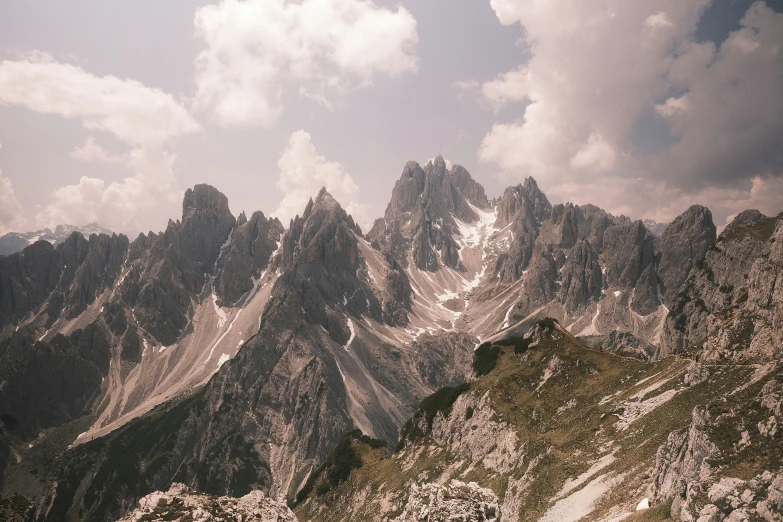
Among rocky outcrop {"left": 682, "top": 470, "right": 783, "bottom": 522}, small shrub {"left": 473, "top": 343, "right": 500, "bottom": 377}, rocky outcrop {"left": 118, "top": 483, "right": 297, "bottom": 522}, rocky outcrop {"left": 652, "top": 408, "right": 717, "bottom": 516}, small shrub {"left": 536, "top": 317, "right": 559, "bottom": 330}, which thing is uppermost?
rocky outcrop {"left": 118, "top": 483, "right": 297, "bottom": 522}

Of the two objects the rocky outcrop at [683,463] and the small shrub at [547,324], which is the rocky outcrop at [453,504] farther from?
the small shrub at [547,324]

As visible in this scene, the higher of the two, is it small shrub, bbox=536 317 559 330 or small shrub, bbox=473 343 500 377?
small shrub, bbox=536 317 559 330

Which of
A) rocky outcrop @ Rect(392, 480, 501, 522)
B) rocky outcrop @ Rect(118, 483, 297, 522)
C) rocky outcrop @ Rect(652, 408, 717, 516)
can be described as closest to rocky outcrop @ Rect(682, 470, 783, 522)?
rocky outcrop @ Rect(652, 408, 717, 516)

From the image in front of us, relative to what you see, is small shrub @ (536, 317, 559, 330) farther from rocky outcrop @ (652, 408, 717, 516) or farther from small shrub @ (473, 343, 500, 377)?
rocky outcrop @ (652, 408, 717, 516)

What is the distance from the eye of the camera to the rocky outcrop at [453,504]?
64.5ft

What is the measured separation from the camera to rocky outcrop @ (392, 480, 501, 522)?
19656 mm

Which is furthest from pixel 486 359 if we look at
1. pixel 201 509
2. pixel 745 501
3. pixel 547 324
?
pixel 201 509

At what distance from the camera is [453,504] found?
2005cm

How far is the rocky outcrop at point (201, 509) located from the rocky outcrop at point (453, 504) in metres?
7.12

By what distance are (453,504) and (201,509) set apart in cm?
1267

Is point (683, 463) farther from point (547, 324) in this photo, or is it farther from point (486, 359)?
point (486, 359)

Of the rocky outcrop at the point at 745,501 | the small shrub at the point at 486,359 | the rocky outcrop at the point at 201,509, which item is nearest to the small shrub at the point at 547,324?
the small shrub at the point at 486,359

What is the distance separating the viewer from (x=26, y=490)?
604 ft

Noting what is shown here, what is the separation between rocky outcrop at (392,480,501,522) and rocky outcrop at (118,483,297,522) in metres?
7.12
